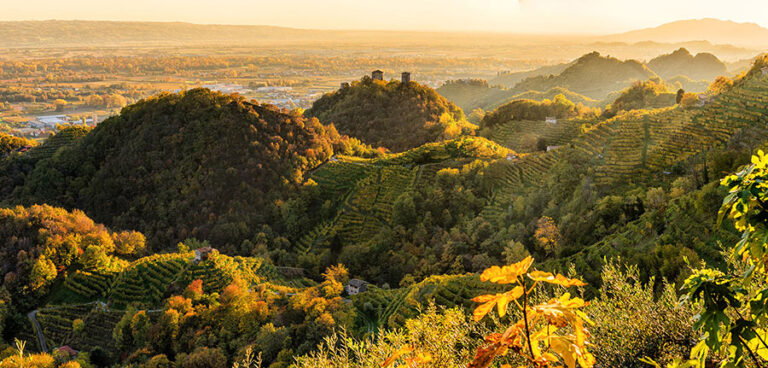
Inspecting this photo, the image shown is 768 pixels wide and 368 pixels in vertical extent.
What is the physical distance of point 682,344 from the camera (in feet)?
20.7

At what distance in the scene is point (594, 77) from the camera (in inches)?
4929

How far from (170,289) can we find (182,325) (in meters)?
5.69

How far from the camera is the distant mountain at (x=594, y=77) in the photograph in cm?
12119

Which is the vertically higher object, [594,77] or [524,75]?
[524,75]

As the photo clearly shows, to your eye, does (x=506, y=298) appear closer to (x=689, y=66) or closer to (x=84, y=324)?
(x=84, y=324)

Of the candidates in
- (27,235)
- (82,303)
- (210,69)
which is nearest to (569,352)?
(82,303)

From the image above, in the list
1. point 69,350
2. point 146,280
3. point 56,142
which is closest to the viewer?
point 69,350

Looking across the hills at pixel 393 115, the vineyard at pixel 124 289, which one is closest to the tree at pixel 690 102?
the hills at pixel 393 115

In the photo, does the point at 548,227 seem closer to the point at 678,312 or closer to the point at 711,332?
the point at 678,312

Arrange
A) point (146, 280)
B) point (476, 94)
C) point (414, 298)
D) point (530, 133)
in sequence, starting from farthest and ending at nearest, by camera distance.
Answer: point (476, 94) < point (530, 133) < point (146, 280) < point (414, 298)

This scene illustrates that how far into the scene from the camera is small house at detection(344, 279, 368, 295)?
29328 millimetres

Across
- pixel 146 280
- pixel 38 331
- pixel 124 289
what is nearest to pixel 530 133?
pixel 146 280

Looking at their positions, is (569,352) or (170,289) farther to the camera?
(170,289)

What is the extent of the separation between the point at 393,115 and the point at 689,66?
12405 cm
